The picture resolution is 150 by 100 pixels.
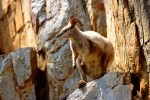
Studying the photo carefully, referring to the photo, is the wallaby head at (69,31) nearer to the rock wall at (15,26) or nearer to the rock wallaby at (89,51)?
the rock wallaby at (89,51)

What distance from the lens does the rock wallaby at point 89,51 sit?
7965mm

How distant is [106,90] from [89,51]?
2.80 feet

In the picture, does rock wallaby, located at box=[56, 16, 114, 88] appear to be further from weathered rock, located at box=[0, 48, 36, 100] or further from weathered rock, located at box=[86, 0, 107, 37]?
weathered rock, located at box=[0, 48, 36, 100]

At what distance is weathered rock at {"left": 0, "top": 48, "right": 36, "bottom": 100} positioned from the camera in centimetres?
1165

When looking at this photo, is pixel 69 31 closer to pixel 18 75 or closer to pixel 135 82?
pixel 135 82

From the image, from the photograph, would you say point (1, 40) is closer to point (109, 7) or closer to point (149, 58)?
point (109, 7)

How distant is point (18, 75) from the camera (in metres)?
11.8

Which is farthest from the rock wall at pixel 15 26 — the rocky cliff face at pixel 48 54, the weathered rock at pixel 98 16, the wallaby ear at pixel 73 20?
the wallaby ear at pixel 73 20

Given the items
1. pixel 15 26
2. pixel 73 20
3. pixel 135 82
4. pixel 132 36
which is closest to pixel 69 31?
pixel 73 20

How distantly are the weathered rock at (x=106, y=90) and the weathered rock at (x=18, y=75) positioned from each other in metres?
4.05

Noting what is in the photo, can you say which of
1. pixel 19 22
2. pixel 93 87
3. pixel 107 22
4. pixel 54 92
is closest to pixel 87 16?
pixel 107 22

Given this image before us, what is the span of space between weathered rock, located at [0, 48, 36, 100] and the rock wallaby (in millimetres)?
3832

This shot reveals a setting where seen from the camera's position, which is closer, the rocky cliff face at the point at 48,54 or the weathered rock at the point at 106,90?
the weathered rock at the point at 106,90

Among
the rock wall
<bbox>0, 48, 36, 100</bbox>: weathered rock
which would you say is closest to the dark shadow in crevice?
<bbox>0, 48, 36, 100</bbox>: weathered rock
